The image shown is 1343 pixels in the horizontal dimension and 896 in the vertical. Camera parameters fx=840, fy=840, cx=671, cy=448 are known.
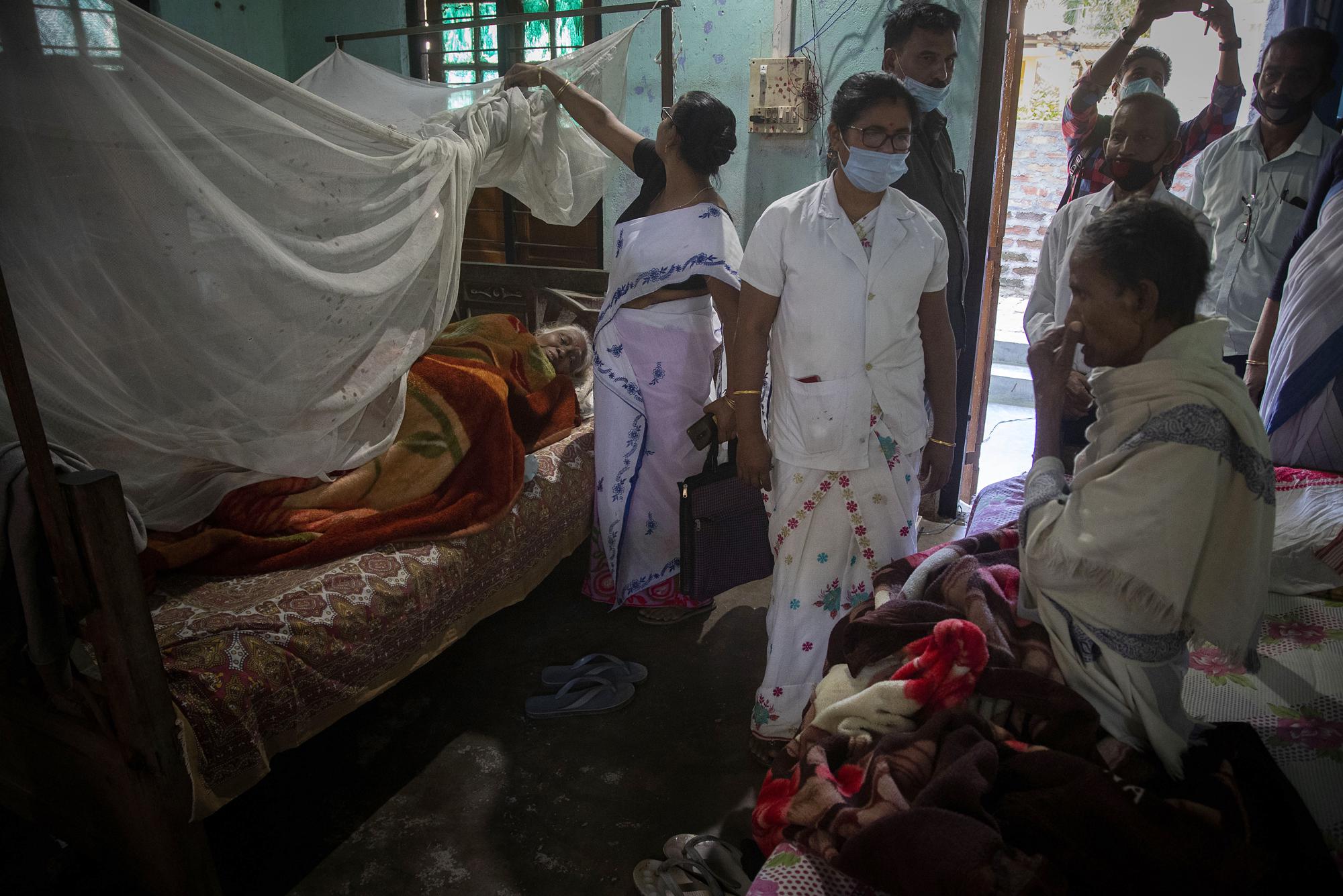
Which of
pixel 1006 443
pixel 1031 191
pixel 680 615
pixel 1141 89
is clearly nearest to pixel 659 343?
pixel 680 615

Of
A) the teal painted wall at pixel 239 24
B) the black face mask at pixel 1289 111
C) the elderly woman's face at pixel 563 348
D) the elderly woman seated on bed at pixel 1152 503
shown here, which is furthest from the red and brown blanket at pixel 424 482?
the teal painted wall at pixel 239 24

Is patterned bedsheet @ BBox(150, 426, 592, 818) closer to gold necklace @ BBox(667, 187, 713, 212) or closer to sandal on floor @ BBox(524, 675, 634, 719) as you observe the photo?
sandal on floor @ BBox(524, 675, 634, 719)

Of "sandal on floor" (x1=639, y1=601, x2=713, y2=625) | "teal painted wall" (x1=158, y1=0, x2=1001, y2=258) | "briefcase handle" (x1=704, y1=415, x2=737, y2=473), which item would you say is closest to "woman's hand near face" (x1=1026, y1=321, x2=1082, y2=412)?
"briefcase handle" (x1=704, y1=415, x2=737, y2=473)

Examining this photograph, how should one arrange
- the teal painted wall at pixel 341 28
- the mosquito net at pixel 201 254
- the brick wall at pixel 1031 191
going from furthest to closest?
the brick wall at pixel 1031 191
the teal painted wall at pixel 341 28
the mosquito net at pixel 201 254

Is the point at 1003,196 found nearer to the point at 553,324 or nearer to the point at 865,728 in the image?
the point at 553,324

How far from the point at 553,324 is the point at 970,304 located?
1884mm

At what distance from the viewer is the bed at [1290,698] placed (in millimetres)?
1154

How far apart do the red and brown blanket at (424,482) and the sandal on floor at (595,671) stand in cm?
52

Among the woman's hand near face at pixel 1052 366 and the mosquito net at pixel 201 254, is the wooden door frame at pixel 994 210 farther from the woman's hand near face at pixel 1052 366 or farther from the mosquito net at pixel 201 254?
the woman's hand near face at pixel 1052 366

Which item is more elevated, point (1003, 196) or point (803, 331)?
point (1003, 196)

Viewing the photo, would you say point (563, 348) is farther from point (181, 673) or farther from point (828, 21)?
point (181, 673)

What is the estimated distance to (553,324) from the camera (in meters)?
3.93

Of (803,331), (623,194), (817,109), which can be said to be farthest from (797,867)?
(623,194)

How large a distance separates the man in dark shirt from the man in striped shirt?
398 mm
